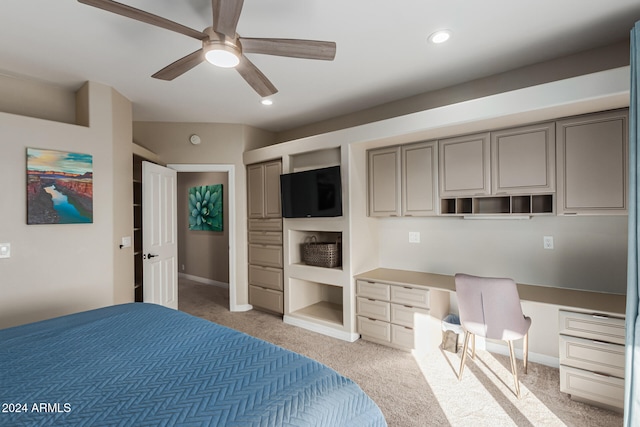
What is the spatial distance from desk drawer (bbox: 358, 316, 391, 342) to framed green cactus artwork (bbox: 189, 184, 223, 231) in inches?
143

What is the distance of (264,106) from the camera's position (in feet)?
12.1

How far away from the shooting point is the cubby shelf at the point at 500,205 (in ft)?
8.81

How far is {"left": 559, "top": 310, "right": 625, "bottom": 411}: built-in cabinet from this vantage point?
2.01 meters

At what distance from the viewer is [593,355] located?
209 cm

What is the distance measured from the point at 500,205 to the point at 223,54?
273 cm

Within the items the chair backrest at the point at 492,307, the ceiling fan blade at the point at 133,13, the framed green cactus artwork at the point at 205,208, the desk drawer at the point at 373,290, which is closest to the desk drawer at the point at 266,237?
the desk drawer at the point at 373,290

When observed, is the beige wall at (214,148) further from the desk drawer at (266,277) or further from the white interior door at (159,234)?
the white interior door at (159,234)

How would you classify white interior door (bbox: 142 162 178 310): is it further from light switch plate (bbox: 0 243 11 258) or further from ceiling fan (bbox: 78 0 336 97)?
ceiling fan (bbox: 78 0 336 97)

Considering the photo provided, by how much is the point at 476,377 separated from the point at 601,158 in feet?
6.41

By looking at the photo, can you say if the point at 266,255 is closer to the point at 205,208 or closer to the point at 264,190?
the point at 264,190

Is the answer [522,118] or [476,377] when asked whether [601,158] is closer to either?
[522,118]

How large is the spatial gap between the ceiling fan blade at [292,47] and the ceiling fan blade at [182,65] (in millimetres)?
286

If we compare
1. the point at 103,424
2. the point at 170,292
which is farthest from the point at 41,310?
the point at 103,424

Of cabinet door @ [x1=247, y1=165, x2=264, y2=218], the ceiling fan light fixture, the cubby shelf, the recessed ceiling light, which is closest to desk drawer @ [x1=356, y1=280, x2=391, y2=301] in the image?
the cubby shelf
